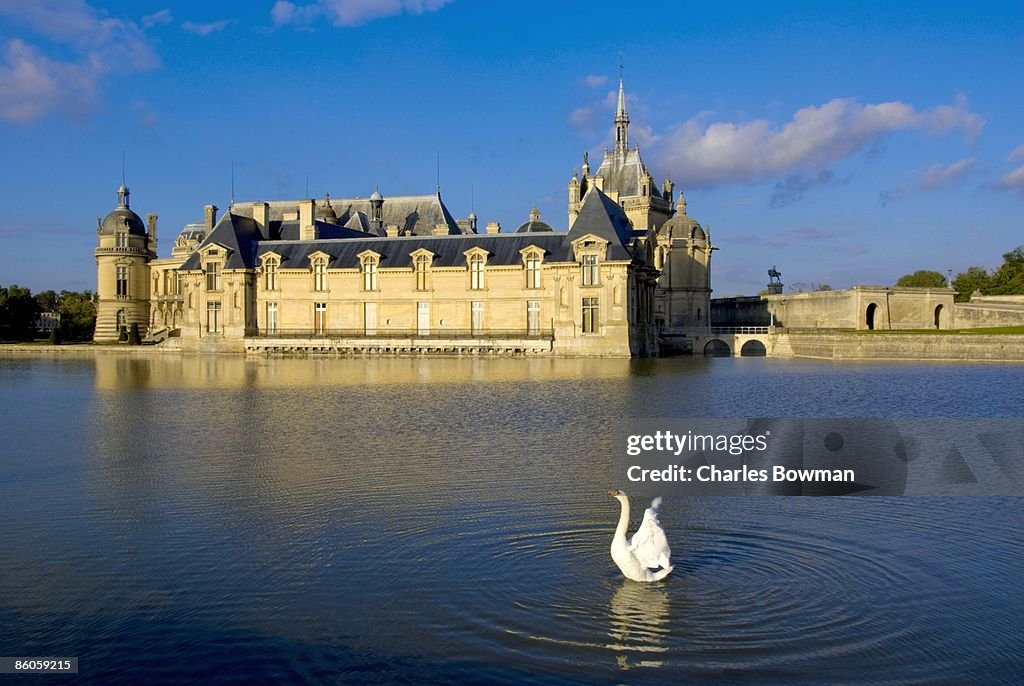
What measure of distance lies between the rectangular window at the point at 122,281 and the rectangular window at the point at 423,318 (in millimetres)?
33793

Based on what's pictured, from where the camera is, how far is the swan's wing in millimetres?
10961

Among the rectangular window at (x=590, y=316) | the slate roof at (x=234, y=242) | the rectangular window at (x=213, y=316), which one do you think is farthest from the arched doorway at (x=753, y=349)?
the rectangular window at (x=213, y=316)

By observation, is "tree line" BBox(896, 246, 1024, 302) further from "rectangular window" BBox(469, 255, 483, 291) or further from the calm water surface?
the calm water surface

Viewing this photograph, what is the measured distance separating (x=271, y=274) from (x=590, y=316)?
24165mm

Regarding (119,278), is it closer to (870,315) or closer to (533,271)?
(533,271)

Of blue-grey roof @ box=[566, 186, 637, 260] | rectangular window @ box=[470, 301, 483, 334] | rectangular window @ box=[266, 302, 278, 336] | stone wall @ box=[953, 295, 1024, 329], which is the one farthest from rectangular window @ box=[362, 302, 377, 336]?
stone wall @ box=[953, 295, 1024, 329]

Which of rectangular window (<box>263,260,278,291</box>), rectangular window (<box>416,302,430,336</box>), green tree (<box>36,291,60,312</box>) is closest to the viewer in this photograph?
rectangular window (<box>416,302,430,336</box>)

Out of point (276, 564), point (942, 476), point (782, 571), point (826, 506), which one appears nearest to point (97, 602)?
point (276, 564)

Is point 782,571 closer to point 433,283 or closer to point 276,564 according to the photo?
point 276,564

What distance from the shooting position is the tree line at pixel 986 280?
91500mm

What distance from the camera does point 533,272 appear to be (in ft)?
208

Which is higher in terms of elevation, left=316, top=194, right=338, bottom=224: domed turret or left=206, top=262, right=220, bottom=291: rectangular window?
left=316, top=194, right=338, bottom=224: domed turret

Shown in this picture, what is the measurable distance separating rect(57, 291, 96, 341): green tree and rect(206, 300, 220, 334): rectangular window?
2874 cm

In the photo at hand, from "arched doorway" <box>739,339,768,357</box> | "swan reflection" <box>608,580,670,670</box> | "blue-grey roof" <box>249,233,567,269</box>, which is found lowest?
"swan reflection" <box>608,580,670,670</box>
